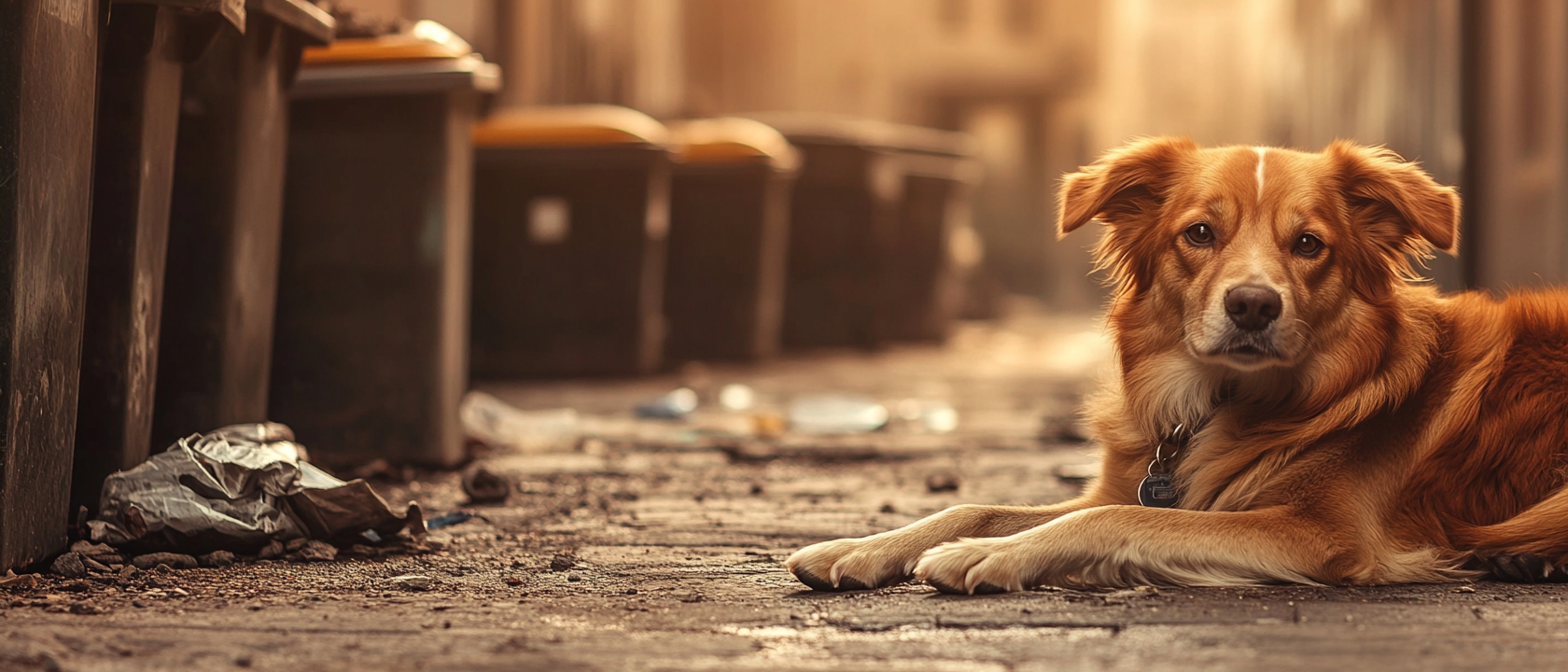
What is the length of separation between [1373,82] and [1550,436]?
11976 mm

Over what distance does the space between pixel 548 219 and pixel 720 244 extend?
2058 mm

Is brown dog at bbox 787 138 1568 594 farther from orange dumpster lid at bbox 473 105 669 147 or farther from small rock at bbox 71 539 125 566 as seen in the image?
orange dumpster lid at bbox 473 105 669 147

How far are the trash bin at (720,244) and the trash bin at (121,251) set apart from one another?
6.71 meters

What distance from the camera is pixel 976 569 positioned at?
2.77m

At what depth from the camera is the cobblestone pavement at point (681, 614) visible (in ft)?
7.41

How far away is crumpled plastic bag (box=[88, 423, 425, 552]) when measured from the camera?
10.2ft

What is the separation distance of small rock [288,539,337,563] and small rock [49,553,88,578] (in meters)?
0.43

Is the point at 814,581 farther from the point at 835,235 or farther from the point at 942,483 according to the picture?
the point at 835,235

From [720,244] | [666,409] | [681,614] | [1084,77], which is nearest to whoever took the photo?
[681,614]

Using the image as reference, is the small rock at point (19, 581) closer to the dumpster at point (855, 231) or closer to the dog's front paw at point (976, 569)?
the dog's front paw at point (976, 569)

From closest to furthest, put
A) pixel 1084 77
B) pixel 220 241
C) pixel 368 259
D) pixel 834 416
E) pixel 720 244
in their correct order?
pixel 220 241 < pixel 368 259 < pixel 834 416 < pixel 720 244 < pixel 1084 77

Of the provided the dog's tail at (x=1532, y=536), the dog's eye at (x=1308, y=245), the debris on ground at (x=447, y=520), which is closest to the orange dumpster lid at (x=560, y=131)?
the debris on ground at (x=447, y=520)

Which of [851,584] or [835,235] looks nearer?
[851,584]

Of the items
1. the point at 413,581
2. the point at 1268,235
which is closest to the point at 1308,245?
the point at 1268,235
